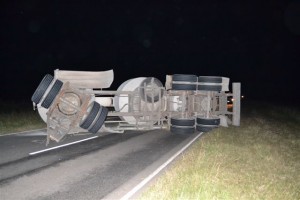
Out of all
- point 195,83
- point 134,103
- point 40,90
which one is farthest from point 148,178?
point 195,83

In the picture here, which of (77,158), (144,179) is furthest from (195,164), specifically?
(77,158)

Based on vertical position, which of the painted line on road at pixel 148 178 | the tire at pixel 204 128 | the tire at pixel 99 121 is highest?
the tire at pixel 99 121

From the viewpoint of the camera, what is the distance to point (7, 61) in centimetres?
7775

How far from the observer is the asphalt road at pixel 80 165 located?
718cm

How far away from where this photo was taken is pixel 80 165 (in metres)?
9.24

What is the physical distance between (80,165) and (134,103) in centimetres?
683

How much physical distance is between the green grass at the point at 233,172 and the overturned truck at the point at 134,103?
8.87 ft

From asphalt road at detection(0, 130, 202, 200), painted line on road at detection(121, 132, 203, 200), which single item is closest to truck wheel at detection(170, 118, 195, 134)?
asphalt road at detection(0, 130, 202, 200)

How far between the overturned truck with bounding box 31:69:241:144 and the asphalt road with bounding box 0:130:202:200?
966mm

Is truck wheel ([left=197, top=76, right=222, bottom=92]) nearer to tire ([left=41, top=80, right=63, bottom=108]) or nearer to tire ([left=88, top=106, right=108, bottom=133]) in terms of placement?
tire ([left=88, top=106, right=108, bottom=133])

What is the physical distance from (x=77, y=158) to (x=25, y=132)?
17.5 ft

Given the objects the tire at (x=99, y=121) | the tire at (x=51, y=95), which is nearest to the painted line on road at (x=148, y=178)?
the tire at (x=99, y=121)

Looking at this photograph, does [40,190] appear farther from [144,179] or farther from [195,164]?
[195,164]

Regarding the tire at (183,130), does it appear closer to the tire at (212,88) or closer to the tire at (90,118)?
the tire at (212,88)
